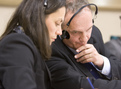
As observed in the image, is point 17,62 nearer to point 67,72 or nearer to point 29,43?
point 29,43

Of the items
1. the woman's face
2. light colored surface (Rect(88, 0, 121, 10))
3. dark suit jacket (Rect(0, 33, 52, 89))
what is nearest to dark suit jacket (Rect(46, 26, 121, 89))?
the woman's face

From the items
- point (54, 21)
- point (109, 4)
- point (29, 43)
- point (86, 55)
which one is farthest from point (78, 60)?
point (109, 4)

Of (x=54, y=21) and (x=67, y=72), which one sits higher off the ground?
(x=54, y=21)

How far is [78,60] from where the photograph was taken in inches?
50.9

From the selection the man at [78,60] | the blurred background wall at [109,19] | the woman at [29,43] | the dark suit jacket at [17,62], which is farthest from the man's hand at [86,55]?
the blurred background wall at [109,19]

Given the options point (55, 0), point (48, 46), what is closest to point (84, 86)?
point (48, 46)

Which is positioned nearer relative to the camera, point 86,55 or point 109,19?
point 86,55

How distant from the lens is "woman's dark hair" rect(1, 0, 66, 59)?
0.87 m

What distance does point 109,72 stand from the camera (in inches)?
54.4

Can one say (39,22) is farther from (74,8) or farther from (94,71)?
(94,71)

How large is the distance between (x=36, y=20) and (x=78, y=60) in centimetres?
52

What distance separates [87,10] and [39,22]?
0.49 metres

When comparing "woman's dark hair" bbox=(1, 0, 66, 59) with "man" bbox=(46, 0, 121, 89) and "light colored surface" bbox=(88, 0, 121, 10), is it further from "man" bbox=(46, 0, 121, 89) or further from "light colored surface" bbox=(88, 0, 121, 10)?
"light colored surface" bbox=(88, 0, 121, 10)

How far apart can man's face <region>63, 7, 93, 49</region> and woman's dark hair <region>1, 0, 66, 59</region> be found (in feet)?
1.00
